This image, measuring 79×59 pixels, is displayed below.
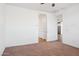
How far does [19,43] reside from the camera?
14.7 ft

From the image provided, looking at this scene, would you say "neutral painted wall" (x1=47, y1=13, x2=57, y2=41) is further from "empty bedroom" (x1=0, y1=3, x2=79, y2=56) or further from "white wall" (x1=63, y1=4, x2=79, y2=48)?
"white wall" (x1=63, y1=4, x2=79, y2=48)

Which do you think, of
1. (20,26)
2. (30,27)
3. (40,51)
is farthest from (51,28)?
(40,51)

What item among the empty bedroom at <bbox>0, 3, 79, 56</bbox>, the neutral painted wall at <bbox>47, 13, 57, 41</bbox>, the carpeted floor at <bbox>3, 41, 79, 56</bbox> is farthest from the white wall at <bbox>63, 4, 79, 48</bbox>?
the neutral painted wall at <bbox>47, 13, 57, 41</bbox>

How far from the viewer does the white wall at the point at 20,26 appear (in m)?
4.10

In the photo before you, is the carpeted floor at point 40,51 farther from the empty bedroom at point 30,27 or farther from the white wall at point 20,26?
the white wall at point 20,26

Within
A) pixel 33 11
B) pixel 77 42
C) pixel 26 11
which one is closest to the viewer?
pixel 77 42

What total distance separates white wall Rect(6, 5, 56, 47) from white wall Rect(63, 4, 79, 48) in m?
1.89

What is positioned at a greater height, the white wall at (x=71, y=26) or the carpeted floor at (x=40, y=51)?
the white wall at (x=71, y=26)

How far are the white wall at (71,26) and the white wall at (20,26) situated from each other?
1.89 meters

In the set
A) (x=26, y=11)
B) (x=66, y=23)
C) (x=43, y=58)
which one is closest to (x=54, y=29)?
(x=66, y=23)

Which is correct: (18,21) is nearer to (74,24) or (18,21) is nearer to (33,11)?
(33,11)

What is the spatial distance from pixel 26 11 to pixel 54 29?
272 centimetres

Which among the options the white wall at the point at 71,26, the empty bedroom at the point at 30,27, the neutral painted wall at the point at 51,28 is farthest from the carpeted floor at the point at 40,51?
the neutral painted wall at the point at 51,28

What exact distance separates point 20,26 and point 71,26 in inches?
112
